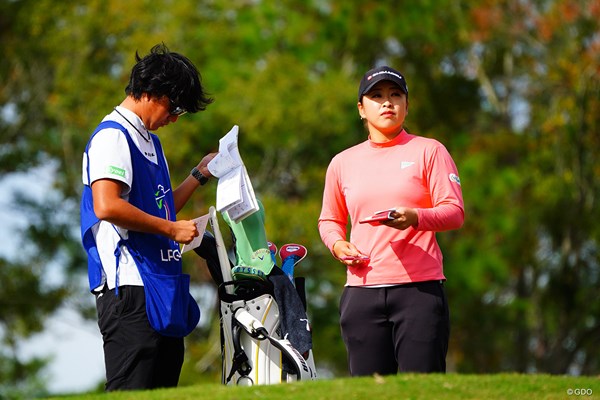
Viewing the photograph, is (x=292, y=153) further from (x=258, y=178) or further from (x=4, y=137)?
(x=4, y=137)

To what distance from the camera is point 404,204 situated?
6109 mm

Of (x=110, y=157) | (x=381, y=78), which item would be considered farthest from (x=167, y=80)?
(x=381, y=78)

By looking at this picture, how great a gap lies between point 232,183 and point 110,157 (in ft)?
2.86

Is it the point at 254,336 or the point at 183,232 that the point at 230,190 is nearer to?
the point at 183,232

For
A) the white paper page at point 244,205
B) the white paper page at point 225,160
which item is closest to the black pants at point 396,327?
the white paper page at point 244,205

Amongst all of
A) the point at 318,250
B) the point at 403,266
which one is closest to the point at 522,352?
the point at 318,250

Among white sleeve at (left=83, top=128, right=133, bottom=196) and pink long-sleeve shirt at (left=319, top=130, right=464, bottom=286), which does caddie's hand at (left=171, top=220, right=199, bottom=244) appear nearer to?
white sleeve at (left=83, top=128, right=133, bottom=196)

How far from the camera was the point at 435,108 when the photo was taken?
2920 centimetres

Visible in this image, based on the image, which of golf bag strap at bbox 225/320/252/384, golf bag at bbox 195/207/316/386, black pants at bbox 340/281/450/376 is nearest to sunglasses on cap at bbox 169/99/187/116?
golf bag at bbox 195/207/316/386

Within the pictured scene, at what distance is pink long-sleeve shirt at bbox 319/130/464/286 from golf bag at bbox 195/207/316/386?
25.5 inches

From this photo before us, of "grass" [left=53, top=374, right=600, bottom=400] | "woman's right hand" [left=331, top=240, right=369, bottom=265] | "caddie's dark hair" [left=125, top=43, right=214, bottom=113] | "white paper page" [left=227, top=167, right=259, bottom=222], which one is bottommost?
"grass" [left=53, top=374, right=600, bottom=400]

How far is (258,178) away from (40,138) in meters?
5.32

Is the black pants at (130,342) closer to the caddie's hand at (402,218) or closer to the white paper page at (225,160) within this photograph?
the white paper page at (225,160)

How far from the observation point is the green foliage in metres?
24.4
